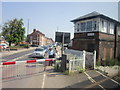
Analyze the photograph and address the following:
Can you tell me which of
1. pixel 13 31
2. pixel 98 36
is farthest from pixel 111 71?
pixel 13 31

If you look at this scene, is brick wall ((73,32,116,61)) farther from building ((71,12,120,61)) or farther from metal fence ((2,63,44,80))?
metal fence ((2,63,44,80))

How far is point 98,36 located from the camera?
10453 millimetres

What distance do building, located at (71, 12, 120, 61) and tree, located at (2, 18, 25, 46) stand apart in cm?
2202

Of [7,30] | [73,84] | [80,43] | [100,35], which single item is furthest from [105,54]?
[7,30]

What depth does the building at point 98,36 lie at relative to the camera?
10.6 metres

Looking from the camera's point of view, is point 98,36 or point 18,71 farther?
point 98,36

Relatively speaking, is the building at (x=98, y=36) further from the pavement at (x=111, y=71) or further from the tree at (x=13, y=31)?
the tree at (x=13, y=31)

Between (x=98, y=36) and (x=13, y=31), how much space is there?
26.6 m

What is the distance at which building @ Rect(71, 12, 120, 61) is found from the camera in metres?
10.6

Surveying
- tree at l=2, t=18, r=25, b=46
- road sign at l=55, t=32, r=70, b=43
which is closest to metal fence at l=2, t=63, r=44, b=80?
road sign at l=55, t=32, r=70, b=43

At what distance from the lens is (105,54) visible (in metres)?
11.0

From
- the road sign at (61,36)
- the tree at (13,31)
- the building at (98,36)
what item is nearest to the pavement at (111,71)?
the building at (98,36)

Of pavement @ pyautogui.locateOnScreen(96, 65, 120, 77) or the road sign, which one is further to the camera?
the road sign

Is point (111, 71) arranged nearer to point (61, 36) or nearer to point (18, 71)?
point (61, 36)
